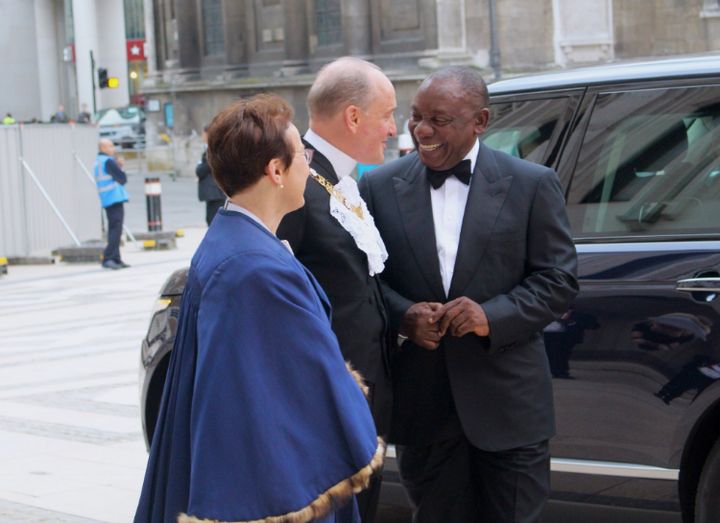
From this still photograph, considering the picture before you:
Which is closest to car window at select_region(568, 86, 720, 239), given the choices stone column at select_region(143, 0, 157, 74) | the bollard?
the bollard

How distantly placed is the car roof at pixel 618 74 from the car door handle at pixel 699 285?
2.56 ft

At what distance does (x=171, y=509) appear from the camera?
338 cm

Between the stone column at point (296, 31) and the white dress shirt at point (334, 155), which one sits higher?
the stone column at point (296, 31)

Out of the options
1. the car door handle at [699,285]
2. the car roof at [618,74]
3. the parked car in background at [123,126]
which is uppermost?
the car roof at [618,74]

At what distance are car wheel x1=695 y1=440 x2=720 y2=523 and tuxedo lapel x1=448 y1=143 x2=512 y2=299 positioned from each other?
1.10 metres

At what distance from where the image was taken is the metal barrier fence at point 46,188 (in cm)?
2038

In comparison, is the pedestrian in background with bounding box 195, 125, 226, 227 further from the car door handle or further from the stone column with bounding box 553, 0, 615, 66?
the stone column with bounding box 553, 0, 615, 66

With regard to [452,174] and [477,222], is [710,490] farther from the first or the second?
[452,174]

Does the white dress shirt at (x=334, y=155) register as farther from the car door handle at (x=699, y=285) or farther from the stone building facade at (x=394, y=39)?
the stone building facade at (x=394, y=39)

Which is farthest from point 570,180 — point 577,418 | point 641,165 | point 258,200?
point 258,200

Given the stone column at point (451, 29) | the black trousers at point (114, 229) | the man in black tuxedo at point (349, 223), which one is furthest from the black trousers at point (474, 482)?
the stone column at point (451, 29)

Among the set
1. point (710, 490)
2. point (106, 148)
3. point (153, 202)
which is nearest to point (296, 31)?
point (153, 202)

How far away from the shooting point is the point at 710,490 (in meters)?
4.67

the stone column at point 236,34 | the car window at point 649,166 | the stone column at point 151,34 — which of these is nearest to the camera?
the car window at point 649,166
